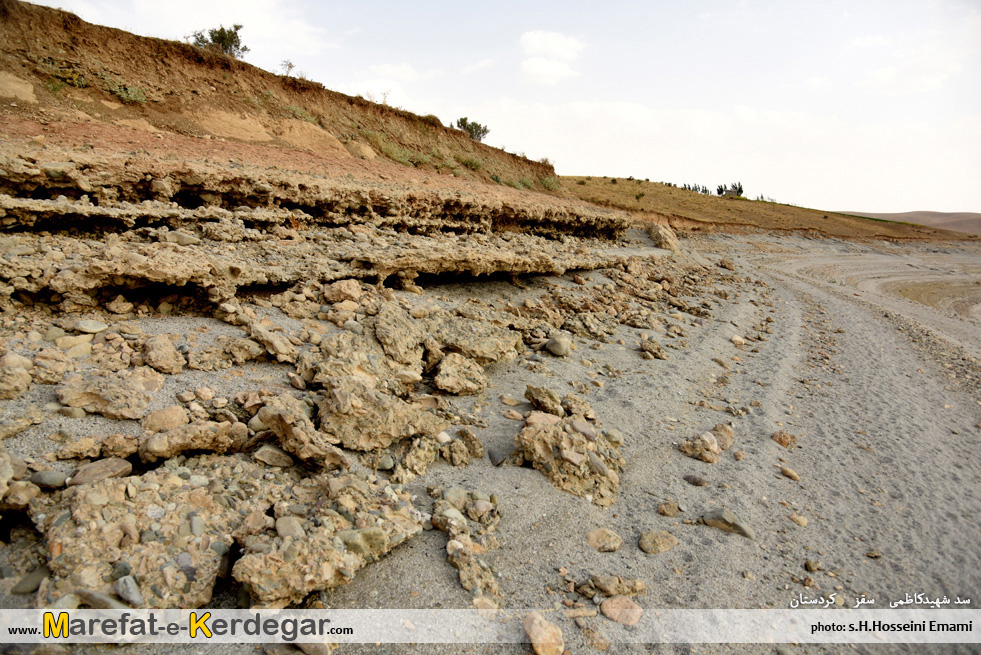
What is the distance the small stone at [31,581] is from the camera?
5.95 feet

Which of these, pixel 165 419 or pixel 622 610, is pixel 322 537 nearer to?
pixel 165 419

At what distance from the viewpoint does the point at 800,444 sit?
407 cm

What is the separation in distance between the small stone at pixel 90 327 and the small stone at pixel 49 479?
1427 mm

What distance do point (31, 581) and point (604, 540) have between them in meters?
2.53

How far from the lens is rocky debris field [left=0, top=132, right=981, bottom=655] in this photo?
6.89 ft

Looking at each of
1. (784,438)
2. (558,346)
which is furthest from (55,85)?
(784,438)

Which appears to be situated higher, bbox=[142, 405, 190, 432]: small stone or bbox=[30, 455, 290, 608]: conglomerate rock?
bbox=[142, 405, 190, 432]: small stone

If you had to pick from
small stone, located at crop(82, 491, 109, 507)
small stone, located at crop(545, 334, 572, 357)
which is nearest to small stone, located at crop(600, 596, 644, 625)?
small stone, located at crop(82, 491, 109, 507)

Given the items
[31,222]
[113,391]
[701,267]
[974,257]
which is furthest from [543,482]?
A: [974,257]

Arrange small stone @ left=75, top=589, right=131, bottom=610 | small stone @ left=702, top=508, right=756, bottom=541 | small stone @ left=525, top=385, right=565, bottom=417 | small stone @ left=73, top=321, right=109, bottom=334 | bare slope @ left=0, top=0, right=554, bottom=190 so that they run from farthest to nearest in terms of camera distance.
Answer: bare slope @ left=0, top=0, right=554, bottom=190 < small stone @ left=525, top=385, right=565, bottom=417 < small stone @ left=73, top=321, right=109, bottom=334 < small stone @ left=702, top=508, right=756, bottom=541 < small stone @ left=75, top=589, right=131, bottom=610

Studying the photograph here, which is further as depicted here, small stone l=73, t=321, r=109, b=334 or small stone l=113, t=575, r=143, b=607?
small stone l=73, t=321, r=109, b=334

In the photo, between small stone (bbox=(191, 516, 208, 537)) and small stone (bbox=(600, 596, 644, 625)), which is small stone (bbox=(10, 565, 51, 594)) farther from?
small stone (bbox=(600, 596, 644, 625))

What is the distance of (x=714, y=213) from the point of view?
23.4m

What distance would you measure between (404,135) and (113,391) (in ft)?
40.6
